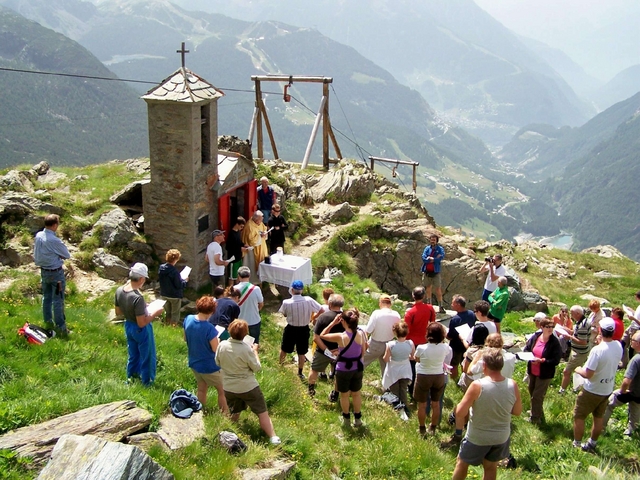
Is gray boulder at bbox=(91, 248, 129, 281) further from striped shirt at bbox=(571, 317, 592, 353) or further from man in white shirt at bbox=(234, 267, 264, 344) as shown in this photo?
striped shirt at bbox=(571, 317, 592, 353)

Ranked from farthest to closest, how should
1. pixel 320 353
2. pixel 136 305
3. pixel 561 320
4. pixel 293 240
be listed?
pixel 293 240 → pixel 561 320 → pixel 320 353 → pixel 136 305

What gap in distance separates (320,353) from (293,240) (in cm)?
860

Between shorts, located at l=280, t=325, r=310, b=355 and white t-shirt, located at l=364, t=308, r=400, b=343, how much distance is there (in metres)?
1.24

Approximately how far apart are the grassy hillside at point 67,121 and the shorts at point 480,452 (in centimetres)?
12273

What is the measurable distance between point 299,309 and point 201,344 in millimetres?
2590

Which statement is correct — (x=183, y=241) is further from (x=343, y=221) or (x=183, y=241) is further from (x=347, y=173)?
(x=347, y=173)

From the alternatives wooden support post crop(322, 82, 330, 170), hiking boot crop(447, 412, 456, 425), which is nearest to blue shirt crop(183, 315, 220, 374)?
hiking boot crop(447, 412, 456, 425)

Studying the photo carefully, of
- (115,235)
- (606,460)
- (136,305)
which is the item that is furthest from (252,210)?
(606,460)

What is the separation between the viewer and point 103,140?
148m

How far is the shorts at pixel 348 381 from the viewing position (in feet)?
27.7

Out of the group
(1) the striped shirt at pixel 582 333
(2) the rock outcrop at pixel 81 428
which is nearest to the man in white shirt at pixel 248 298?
(2) the rock outcrop at pixel 81 428

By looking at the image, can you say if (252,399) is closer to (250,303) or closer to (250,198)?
(250,303)

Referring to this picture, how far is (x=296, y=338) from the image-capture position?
1026 centimetres

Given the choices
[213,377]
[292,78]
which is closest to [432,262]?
[213,377]
